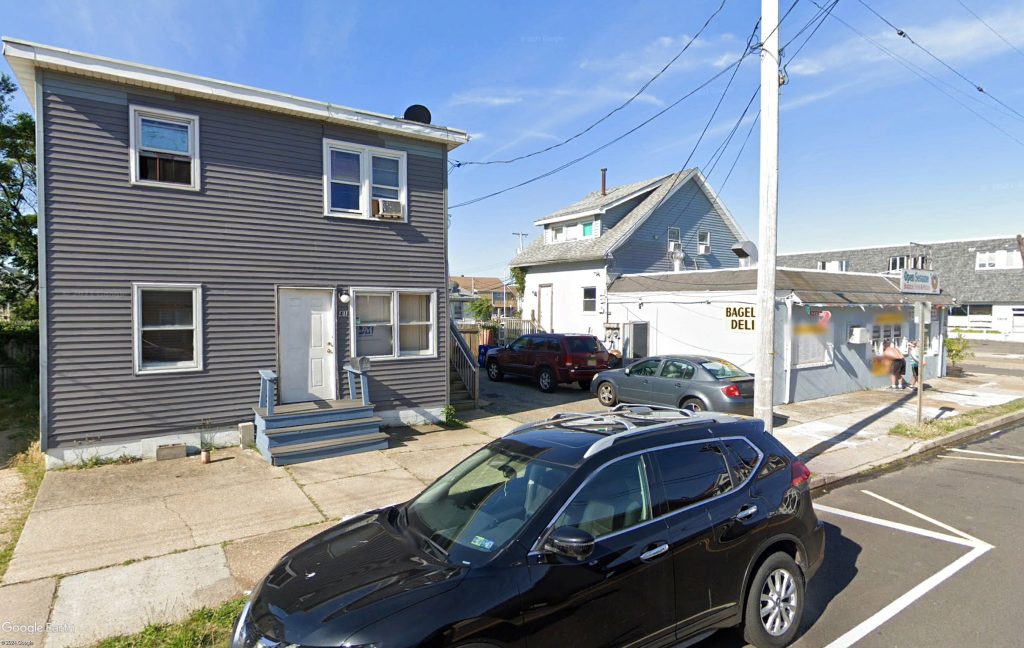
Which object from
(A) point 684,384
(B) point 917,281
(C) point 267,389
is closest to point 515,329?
(A) point 684,384

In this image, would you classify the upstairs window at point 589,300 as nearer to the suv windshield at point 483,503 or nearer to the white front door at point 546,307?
the white front door at point 546,307

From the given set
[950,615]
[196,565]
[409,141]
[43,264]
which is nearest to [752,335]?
[409,141]

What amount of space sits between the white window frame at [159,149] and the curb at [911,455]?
10643 millimetres

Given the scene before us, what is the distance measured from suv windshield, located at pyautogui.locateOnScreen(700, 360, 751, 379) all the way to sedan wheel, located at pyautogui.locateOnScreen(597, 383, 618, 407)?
244 cm

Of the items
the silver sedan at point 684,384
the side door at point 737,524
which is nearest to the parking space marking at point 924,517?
the silver sedan at point 684,384

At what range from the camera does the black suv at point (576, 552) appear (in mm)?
2871

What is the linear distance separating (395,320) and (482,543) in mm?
8270

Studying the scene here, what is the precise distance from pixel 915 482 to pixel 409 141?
1038cm

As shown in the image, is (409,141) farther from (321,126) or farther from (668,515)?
(668,515)

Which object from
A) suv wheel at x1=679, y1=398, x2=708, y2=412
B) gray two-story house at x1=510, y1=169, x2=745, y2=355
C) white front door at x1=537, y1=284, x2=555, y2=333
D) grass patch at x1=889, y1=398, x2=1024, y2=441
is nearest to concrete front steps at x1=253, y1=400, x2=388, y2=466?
suv wheel at x1=679, y1=398, x2=708, y2=412

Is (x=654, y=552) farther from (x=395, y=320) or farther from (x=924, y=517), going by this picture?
(x=395, y=320)

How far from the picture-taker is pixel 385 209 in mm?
10859

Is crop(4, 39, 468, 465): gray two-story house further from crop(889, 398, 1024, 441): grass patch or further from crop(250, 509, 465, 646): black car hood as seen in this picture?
crop(889, 398, 1024, 441): grass patch

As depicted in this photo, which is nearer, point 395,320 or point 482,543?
point 482,543
